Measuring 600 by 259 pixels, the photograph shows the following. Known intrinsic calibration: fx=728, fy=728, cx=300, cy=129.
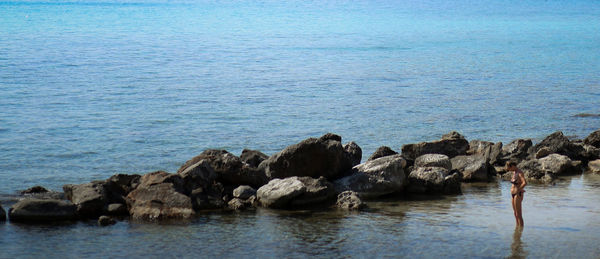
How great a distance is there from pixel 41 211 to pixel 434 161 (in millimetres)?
10170

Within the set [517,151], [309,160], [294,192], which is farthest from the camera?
[517,151]

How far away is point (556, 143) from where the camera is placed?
22.3m

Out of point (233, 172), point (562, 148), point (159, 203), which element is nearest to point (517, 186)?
point (233, 172)

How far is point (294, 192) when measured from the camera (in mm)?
16766

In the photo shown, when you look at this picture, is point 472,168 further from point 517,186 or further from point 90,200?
point 90,200

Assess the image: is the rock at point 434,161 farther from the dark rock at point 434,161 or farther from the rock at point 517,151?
the rock at point 517,151

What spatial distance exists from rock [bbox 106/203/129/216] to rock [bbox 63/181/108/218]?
15 centimetres

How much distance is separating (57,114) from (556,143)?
64.2ft

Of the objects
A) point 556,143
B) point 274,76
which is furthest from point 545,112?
point 274,76

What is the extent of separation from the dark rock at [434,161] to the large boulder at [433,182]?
3.10 feet

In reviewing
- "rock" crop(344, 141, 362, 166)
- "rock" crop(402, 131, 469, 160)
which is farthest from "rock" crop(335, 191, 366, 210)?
"rock" crop(402, 131, 469, 160)

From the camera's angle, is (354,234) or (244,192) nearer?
(354,234)

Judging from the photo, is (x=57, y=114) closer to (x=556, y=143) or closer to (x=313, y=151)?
(x=313, y=151)

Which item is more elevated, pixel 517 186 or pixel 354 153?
pixel 354 153
